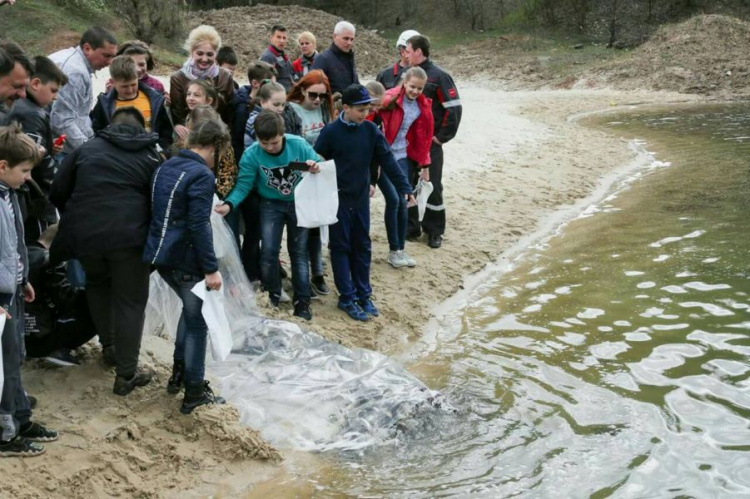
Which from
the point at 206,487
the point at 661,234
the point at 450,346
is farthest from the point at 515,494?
the point at 661,234

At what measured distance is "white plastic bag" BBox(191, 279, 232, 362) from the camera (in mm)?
4707

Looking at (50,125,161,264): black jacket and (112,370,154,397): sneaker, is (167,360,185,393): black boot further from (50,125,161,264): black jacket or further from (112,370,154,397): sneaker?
(50,125,161,264): black jacket

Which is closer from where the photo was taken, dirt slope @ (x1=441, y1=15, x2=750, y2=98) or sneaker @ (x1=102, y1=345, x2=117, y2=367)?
sneaker @ (x1=102, y1=345, x2=117, y2=367)

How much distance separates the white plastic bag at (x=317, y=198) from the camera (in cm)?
654

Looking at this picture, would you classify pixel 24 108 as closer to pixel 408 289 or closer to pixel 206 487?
pixel 206 487

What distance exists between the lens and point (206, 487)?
4.51 m

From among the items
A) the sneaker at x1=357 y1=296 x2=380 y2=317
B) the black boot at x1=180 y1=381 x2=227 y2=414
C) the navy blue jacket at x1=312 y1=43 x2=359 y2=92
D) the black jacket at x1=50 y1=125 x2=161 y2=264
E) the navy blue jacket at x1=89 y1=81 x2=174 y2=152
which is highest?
the navy blue jacket at x1=312 y1=43 x2=359 y2=92

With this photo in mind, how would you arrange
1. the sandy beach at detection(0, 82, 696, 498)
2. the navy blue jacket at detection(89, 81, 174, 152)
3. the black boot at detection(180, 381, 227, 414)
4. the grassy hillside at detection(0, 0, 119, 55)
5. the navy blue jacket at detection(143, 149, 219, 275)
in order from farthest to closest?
the grassy hillside at detection(0, 0, 119, 55) → the navy blue jacket at detection(89, 81, 174, 152) → the black boot at detection(180, 381, 227, 414) → the navy blue jacket at detection(143, 149, 219, 275) → the sandy beach at detection(0, 82, 696, 498)

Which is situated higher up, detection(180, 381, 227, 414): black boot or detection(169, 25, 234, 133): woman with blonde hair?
detection(169, 25, 234, 133): woman with blonde hair

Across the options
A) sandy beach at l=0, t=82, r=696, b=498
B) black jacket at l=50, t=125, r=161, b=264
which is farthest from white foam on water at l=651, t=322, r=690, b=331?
black jacket at l=50, t=125, r=161, b=264

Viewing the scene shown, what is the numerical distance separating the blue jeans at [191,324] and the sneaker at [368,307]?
95.5 inches

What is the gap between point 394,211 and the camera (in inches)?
314

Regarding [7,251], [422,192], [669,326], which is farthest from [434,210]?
[7,251]

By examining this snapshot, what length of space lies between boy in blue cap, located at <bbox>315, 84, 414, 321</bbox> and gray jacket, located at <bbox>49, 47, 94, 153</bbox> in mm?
1863
